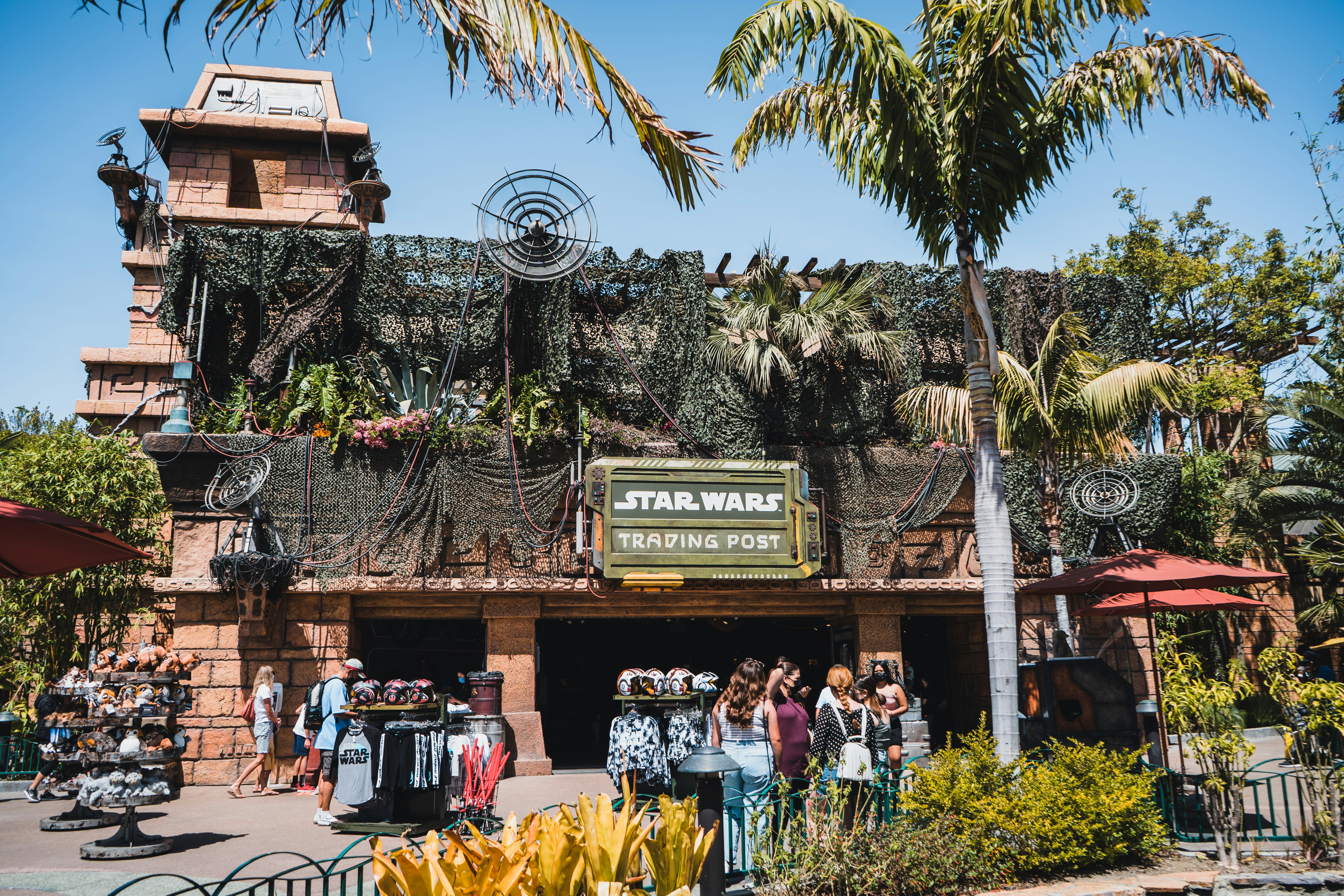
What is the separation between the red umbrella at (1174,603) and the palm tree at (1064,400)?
34.5 inches

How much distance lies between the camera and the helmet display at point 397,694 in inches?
386

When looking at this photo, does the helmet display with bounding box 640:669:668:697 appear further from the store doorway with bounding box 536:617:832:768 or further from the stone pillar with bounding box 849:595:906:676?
the store doorway with bounding box 536:617:832:768

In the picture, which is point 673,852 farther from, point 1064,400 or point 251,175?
point 251,175

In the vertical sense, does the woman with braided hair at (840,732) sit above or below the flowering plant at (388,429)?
below

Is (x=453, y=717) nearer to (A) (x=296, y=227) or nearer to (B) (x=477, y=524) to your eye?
(B) (x=477, y=524)

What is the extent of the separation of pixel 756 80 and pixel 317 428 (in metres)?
9.86

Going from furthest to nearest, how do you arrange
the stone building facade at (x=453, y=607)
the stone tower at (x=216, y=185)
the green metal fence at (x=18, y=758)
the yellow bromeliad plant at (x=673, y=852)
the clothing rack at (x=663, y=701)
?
1. the stone tower at (x=216, y=185)
2. the stone building facade at (x=453, y=607)
3. the green metal fence at (x=18, y=758)
4. the clothing rack at (x=663, y=701)
5. the yellow bromeliad plant at (x=673, y=852)

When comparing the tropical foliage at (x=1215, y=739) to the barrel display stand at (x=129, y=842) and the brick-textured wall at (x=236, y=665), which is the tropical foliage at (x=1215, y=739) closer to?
the barrel display stand at (x=129, y=842)

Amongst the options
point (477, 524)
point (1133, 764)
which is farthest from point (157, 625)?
point (1133, 764)

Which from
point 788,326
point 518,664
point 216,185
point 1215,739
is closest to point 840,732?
point 1215,739

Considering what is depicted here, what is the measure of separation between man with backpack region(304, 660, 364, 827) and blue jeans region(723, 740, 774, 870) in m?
4.26

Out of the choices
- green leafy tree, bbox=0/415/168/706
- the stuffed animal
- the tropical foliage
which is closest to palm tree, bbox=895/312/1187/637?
the tropical foliage

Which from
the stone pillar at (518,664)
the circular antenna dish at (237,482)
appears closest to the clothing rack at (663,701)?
the stone pillar at (518,664)

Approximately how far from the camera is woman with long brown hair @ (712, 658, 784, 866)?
305 inches
